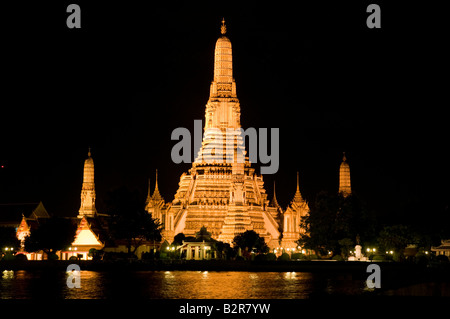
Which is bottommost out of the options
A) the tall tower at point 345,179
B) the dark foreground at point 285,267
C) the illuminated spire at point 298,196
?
the dark foreground at point 285,267

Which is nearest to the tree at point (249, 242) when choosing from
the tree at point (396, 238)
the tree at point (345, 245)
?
the tree at point (345, 245)

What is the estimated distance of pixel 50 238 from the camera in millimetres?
91625

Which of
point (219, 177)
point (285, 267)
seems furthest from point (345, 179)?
point (285, 267)

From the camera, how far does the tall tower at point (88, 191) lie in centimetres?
11062

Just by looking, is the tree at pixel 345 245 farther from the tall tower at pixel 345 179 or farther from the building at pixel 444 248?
the tall tower at pixel 345 179

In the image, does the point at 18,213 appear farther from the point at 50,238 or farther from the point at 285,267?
the point at 285,267

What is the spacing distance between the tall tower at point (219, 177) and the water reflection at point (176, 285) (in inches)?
1404

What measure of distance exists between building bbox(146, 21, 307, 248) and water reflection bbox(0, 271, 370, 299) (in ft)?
117

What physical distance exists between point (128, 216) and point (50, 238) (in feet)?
25.0

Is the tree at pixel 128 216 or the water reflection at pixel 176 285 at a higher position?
the tree at pixel 128 216

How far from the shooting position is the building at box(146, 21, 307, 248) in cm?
10844

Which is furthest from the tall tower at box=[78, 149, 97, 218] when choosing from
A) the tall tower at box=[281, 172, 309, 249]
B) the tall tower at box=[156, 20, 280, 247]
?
the tall tower at box=[281, 172, 309, 249]

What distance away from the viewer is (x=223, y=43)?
112125mm

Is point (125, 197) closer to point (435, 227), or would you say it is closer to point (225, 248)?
point (225, 248)
